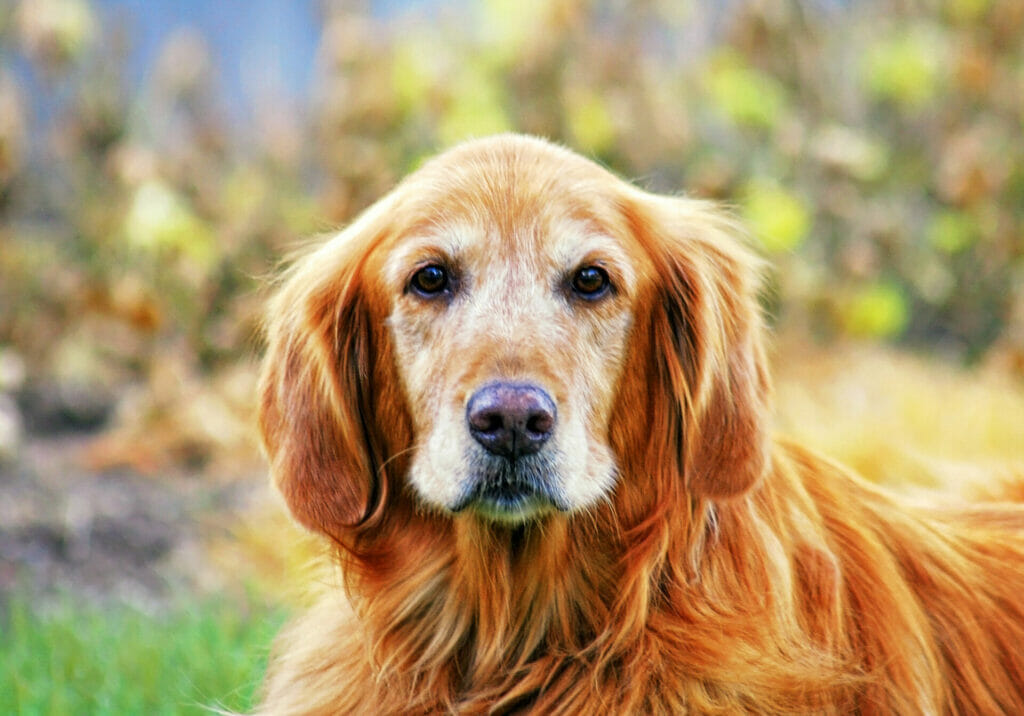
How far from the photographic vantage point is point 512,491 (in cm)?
260

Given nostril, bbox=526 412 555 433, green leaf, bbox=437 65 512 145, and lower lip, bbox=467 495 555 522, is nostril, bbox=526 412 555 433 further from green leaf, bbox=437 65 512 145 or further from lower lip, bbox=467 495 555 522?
green leaf, bbox=437 65 512 145

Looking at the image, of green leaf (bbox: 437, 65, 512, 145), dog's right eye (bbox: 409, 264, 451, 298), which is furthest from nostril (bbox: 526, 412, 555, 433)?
green leaf (bbox: 437, 65, 512, 145)

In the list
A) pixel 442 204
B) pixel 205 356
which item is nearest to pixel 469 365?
pixel 442 204

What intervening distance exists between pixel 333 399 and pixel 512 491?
1.95 feet

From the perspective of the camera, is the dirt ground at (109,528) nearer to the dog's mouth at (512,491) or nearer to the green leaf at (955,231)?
the dog's mouth at (512,491)

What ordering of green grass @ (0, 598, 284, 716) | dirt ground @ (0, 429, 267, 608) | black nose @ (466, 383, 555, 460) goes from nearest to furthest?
black nose @ (466, 383, 555, 460)
green grass @ (0, 598, 284, 716)
dirt ground @ (0, 429, 267, 608)

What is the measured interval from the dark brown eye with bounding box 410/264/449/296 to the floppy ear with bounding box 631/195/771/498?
1.61 ft

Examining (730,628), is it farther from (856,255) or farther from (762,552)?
(856,255)

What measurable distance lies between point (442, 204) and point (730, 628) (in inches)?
45.7

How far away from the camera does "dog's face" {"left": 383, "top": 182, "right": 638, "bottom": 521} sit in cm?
254

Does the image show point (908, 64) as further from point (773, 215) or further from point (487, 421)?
point (487, 421)

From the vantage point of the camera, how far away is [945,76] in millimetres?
8484

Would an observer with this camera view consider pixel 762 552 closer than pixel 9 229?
Yes

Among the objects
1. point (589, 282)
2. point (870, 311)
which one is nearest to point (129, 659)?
point (589, 282)
